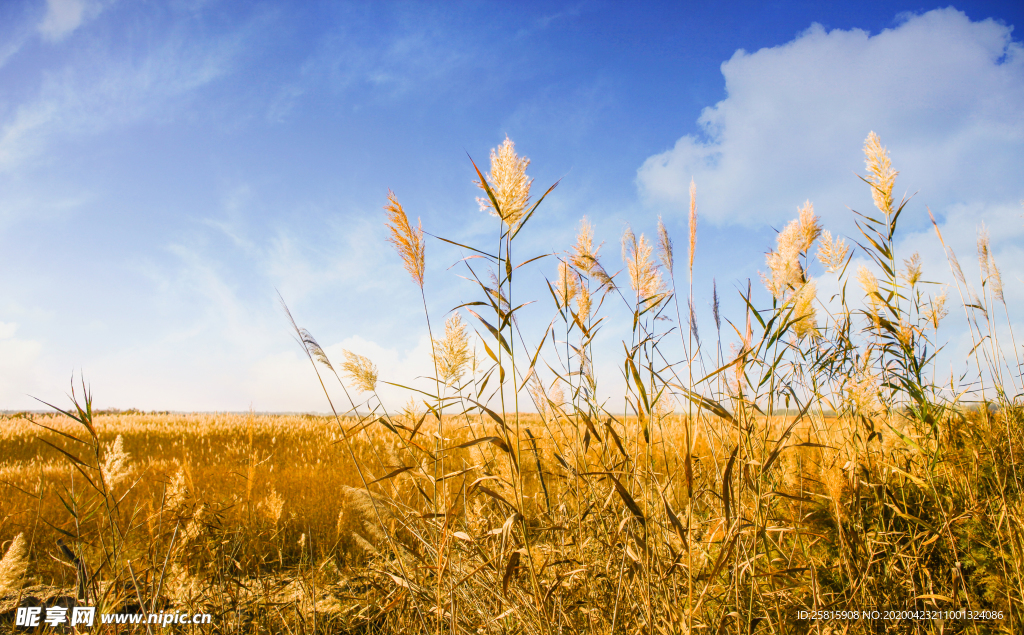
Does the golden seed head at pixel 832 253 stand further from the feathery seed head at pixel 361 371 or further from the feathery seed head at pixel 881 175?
the feathery seed head at pixel 361 371

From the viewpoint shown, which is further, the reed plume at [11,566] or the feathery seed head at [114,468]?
the feathery seed head at [114,468]

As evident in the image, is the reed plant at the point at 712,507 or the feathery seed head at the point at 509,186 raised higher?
the feathery seed head at the point at 509,186

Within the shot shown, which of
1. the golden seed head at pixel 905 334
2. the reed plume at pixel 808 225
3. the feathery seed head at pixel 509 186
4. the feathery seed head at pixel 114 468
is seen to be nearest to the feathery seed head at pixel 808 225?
the reed plume at pixel 808 225

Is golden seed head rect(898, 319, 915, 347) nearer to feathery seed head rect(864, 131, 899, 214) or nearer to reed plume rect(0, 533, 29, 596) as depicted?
feathery seed head rect(864, 131, 899, 214)

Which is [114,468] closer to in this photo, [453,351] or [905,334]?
[453,351]

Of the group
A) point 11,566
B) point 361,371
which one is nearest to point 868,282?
point 361,371

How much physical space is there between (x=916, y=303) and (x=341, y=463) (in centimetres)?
713

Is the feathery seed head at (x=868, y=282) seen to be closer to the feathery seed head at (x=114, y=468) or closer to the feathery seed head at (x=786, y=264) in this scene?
the feathery seed head at (x=786, y=264)

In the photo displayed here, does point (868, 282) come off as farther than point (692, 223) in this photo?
Yes

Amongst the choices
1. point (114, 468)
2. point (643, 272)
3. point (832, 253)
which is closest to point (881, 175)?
point (832, 253)

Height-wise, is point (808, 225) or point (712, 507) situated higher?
point (808, 225)

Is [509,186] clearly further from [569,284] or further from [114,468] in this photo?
[114,468]

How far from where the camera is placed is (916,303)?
308 cm

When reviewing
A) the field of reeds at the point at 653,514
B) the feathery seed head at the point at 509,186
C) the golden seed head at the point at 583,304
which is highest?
the feathery seed head at the point at 509,186
